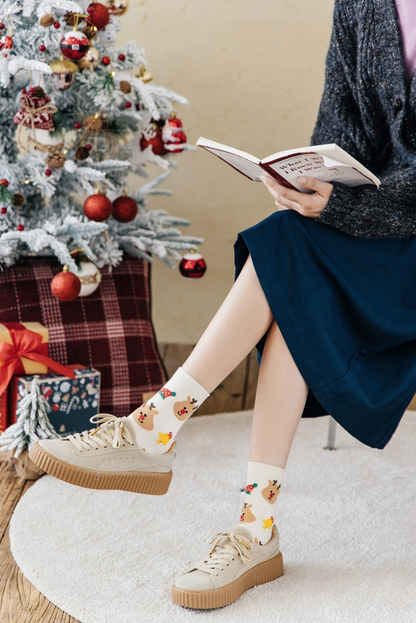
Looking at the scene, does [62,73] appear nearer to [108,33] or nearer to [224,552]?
[108,33]

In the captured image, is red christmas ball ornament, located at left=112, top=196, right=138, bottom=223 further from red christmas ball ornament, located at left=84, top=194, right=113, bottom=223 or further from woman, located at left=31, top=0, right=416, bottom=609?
woman, located at left=31, top=0, right=416, bottom=609

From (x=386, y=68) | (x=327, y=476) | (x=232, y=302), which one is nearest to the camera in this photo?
(x=232, y=302)

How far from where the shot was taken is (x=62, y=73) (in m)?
1.45

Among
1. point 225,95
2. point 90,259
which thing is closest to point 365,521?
point 90,259

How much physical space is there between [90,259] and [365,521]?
84 cm

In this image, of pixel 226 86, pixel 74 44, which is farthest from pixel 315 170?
pixel 226 86

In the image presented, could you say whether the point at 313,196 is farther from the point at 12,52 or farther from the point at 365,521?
the point at 12,52

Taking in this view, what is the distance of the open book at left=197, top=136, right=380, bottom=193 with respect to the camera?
0.92 m

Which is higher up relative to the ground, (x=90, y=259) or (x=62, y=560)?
(x=90, y=259)

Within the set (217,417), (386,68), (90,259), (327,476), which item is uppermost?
(386,68)

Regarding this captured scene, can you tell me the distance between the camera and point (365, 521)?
1.24 meters

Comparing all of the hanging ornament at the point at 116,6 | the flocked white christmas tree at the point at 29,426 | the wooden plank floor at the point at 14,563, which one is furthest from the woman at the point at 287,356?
the hanging ornament at the point at 116,6

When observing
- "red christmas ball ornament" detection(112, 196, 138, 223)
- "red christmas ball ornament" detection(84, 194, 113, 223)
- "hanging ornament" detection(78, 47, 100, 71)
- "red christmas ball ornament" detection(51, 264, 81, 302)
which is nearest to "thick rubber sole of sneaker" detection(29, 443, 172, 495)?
"red christmas ball ornament" detection(51, 264, 81, 302)

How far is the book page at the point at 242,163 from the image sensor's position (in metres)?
1.01
